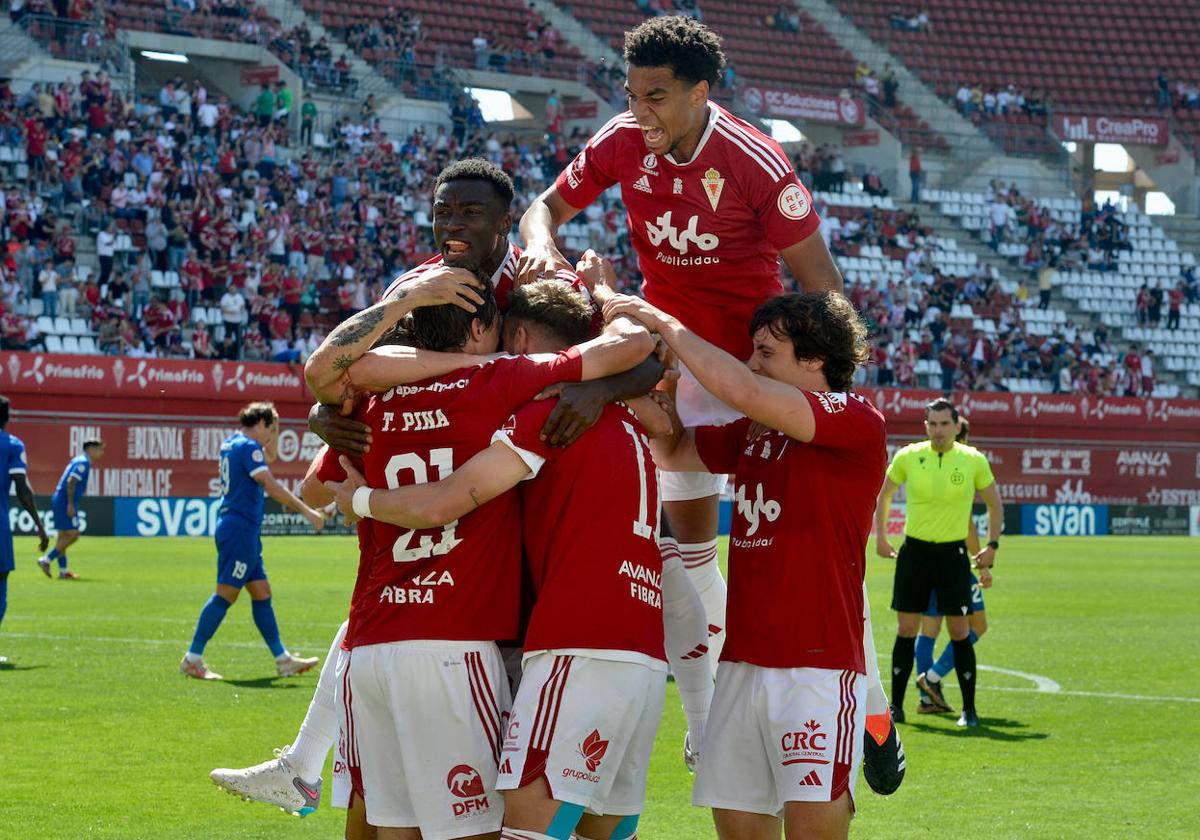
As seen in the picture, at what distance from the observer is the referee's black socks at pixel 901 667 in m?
12.9

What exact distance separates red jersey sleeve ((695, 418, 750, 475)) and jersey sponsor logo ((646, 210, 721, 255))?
31.8 inches

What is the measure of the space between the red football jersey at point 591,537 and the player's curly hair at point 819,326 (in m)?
0.69

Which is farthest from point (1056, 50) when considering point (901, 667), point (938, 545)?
point (901, 667)

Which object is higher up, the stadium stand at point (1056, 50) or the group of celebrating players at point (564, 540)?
the stadium stand at point (1056, 50)

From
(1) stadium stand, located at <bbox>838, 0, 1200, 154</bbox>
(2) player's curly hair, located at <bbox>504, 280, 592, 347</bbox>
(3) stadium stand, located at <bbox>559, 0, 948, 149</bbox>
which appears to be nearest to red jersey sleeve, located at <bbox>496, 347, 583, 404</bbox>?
(2) player's curly hair, located at <bbox>504, 280, 592, 347</bbox>

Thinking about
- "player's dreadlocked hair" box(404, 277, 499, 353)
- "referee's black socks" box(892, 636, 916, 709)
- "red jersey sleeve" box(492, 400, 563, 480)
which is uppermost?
"player's dreadlocked hair" box(404, 277, 499, 353)

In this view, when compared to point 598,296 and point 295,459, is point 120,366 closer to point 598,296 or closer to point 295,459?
point 295,459

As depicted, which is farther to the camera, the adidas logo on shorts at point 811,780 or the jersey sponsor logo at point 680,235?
the jersey sponsor logo at point 680,235

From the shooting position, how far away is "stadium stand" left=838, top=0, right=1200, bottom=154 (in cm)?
5291

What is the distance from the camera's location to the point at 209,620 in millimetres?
13766

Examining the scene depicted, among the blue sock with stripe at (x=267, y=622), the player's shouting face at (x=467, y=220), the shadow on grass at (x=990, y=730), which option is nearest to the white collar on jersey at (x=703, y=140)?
the player's shouting face at (x=467, y=220)

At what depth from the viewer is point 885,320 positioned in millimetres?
41656

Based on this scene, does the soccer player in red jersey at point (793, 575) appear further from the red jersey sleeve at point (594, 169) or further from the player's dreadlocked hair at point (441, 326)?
the red jersey sleeve at point (594, 169)

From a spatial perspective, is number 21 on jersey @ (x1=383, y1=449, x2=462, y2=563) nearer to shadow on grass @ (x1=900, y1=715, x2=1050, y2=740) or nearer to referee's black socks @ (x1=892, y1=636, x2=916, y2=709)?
shadow on grass @ (x1=900, y1=715, x2=1050, y2=740)
